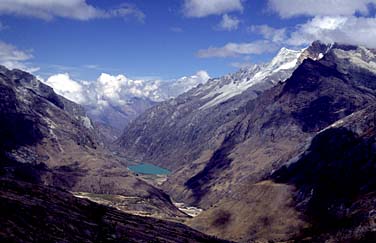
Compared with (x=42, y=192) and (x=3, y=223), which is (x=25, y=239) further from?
(x=42, y=192)

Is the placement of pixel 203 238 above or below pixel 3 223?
below

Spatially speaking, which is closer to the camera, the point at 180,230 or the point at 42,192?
the point at 42,192

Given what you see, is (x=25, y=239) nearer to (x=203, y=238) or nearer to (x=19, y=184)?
(x=19, y=184)

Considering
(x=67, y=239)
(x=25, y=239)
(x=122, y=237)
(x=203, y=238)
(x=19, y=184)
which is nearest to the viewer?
(x=25, y=239)

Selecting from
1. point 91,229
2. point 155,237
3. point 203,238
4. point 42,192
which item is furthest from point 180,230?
point 91,229

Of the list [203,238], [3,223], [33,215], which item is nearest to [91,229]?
[33,215]

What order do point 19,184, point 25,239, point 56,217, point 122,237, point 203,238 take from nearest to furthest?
point 25,239 → point 56,217 → point 122,237 → point 19,184 → point 203,238
